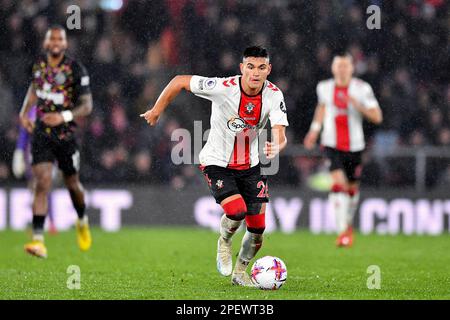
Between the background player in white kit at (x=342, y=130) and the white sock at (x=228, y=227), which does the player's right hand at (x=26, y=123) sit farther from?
the background player in white kit at (x=342, y=130)

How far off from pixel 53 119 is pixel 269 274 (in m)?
3.88

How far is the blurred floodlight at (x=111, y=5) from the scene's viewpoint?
696 inches

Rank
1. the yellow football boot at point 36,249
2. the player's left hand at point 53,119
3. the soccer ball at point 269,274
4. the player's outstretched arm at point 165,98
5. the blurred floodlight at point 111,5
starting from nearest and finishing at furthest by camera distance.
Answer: the soccer ball at point 269,274 < the player's outstretched arm at point 165,98 < the yellow football boot at point 36,249 < the player's left hand at point 53,119 < the blurred floodlight at point 111,5

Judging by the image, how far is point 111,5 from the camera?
58.2 feet

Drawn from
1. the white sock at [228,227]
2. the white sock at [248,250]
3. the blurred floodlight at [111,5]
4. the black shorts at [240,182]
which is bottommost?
the white sock at [248,250]

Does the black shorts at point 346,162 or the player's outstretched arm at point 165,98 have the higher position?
the player's outstretched arm at point 165,98

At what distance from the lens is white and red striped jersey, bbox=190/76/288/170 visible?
27.8 ft

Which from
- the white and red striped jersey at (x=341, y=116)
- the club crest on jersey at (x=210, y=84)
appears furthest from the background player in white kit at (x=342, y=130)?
the club crest on jersey at (x=210, y=84)

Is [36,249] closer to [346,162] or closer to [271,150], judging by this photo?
[271,150]

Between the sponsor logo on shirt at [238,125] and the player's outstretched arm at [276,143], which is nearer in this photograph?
the player's outstretched arm at [276,143]

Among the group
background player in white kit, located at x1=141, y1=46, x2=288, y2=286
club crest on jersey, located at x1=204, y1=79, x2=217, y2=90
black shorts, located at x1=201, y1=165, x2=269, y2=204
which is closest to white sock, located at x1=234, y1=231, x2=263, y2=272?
background player in white kit, located at x1=141, y1=46, x2=288, y2=286

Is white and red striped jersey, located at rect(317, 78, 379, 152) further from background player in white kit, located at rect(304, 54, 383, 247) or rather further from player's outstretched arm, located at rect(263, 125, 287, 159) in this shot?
player's outstretched arm, located at rect(263, 125, 287, 159)

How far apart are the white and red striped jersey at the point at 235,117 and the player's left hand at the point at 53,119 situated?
9.12 feet

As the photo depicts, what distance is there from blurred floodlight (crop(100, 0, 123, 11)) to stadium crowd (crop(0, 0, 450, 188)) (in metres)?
0.10
